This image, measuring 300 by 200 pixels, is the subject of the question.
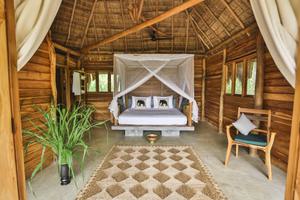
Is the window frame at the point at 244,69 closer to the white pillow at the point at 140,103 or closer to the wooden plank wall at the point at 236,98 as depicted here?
the wooden plank wall at the point at 236,98

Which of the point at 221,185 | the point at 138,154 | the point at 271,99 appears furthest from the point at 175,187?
the point at 271,99

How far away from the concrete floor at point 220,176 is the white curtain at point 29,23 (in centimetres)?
165

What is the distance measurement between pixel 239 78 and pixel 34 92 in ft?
14.4

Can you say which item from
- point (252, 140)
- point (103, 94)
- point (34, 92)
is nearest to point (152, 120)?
point (252, 140)

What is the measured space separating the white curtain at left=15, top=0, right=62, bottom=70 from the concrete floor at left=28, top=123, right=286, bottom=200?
1647mm

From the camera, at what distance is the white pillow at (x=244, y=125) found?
278 centimetres

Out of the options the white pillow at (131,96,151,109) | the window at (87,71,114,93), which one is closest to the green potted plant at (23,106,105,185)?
the white pillow at (131,96,151,109)

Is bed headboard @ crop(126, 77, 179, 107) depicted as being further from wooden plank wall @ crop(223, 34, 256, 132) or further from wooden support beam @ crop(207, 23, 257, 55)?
wooden plank wall @ crop(223, 34, 256, 132)

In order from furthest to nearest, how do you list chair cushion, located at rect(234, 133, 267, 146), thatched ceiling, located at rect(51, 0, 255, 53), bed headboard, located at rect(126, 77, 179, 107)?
bed headboard, located at rect(126, 77, 179, 107) → thatched ceiling, located at rect(51, 0, 255, 53) → chair cushion, located at rect(234, 133, 267, 146)

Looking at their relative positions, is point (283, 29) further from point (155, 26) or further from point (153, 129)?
point (155, 26)

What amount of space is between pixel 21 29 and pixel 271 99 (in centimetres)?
360

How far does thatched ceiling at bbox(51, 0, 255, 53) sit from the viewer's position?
371cm

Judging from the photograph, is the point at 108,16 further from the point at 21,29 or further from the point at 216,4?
the point at 21,29

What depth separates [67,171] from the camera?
2232 mm
